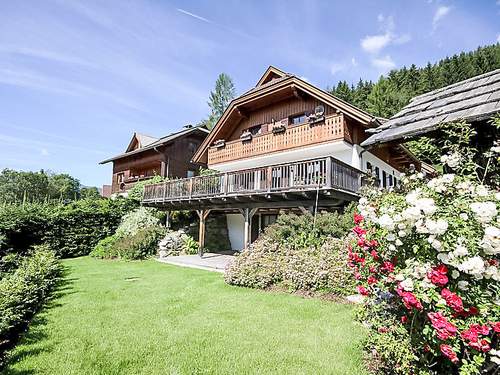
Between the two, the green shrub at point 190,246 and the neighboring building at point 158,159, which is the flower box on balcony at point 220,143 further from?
the green shrub at point 190,246

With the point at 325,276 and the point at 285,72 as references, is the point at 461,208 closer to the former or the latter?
the point at 325,276

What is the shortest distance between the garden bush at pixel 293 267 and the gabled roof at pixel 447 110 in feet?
11.5

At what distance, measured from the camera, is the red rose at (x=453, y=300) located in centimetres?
226

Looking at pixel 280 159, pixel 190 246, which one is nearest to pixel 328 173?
pixel 280 159

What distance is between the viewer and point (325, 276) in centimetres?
708

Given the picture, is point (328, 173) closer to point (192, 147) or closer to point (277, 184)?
point (277, 184)

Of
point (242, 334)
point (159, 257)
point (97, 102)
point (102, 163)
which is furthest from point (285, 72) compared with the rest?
point (102, 163)

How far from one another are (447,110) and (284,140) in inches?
393

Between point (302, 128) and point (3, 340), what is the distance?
12.4 metres

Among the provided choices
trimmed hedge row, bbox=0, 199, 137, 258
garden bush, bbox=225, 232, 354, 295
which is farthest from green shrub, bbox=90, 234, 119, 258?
garden bush, bbox=225, 232, 354, 295

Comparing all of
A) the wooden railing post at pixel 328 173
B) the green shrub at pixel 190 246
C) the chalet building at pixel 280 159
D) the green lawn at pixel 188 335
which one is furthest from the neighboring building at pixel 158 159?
the green lawn at pixel 188 335

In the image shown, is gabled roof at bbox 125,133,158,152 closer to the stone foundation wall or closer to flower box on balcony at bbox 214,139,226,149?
flower box on balcony at bbox 214,139,226,149

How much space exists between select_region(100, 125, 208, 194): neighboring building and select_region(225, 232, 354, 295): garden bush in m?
13.8

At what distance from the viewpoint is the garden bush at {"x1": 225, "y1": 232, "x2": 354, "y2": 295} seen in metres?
7.00
